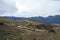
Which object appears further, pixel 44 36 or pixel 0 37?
pixel 0 37

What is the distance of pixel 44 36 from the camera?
19688 mm

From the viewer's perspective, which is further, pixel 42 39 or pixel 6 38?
pixel 6 38

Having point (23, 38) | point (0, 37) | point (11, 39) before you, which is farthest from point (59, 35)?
point (0, 37)

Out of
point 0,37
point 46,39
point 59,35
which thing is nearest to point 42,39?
point 46,39

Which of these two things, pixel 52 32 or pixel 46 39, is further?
pixel 52 32

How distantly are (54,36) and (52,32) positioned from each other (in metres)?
1.03

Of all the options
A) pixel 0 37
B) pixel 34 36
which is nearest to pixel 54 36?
pixel 34 36

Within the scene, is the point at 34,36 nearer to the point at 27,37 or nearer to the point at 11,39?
the point at 27,37

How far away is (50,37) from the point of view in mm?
19281

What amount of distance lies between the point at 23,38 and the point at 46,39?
6.80 feet

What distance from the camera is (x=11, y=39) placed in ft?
65.7

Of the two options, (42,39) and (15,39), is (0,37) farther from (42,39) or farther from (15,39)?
(42,39)

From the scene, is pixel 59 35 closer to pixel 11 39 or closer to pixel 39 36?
pixel 39 36

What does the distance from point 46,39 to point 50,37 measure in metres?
0.50
